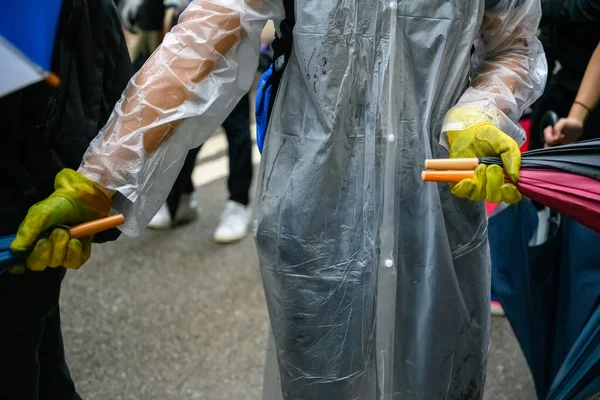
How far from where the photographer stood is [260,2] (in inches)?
56.2

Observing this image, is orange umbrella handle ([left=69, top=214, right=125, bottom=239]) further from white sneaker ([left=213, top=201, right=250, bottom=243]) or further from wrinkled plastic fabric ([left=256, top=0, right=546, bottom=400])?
white sneaker ([left=213, top=201, right=250, bottom=243])

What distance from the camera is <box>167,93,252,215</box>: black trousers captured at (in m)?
3.58

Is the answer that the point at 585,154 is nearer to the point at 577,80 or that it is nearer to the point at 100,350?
the point at 577,80

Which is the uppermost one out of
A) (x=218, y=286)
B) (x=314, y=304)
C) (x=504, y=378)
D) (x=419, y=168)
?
(x=419, y=168)

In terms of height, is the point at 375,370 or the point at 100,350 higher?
the point at 375,370

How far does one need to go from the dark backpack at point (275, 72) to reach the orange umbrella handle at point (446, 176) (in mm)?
369

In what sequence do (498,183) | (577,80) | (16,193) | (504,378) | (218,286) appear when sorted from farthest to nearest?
(218,286)
(504,378)
(577,80)
(16,193)
(498,183)

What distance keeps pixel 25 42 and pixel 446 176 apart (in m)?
0.78

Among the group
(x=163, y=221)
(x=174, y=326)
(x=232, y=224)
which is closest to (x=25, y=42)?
(x=174, y=326)

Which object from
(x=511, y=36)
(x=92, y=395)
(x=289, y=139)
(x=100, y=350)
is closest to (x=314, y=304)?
(x=289, y=139)

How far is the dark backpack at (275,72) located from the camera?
57.4 inches

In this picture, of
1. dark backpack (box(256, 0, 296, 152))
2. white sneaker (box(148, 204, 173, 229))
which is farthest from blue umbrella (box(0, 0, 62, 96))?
white sneaker (box(148, 204, 173, 229))

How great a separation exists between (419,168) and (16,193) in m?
0.84

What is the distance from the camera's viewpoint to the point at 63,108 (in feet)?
5.27
